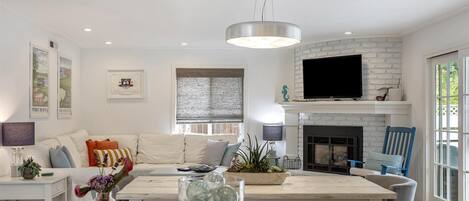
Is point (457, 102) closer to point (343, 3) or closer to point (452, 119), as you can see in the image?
point (452, 119)

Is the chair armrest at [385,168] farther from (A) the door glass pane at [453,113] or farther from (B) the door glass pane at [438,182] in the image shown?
(A) the door glass pane at [453,113]

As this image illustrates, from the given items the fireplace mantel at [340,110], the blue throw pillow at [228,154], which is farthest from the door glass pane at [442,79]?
the blue throw pillow at [228,154]

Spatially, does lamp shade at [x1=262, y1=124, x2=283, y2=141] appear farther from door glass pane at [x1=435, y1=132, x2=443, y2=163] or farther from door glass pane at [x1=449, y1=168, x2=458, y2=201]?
door glass pane at [x1=449, y1=168, x2=458, y2=201]

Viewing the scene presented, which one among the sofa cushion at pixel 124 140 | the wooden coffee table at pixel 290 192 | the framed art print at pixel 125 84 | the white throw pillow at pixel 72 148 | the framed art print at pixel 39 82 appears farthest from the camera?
the framed art print at pixel 125 84

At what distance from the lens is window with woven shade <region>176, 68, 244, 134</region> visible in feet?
25.7

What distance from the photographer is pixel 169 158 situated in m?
7.14

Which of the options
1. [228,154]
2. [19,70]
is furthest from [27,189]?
[228,154]

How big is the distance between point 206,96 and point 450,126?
13.2 feet

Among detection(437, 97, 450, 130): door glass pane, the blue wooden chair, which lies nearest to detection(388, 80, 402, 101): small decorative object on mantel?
the blue wooden chair

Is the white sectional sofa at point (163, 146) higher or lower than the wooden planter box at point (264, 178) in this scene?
lower

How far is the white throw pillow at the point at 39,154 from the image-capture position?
5020 mm

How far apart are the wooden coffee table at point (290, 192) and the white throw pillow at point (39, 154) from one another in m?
2.64

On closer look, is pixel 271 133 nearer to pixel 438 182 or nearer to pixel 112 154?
pixel 112 154

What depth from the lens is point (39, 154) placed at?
5156 mm
